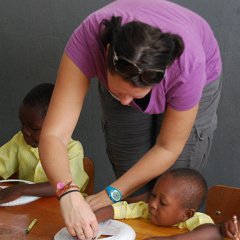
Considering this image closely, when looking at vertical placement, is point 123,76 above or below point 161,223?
above

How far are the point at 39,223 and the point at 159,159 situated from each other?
1.44 ft

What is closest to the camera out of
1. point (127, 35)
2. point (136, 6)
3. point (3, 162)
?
point (127, 35)

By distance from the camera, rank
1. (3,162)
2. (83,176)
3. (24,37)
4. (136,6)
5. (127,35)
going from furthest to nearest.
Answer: (24,37)
(3,162)
(83,176)
(136,6)
(127,35)

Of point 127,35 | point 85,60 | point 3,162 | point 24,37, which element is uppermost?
point 127,35

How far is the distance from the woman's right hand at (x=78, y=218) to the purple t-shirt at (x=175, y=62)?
405mm

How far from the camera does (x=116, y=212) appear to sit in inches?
62.6

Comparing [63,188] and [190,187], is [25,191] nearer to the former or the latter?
[63,188]

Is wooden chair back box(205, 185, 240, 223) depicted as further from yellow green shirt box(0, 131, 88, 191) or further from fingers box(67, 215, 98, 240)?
fingers box(67, 215, 98, 240)

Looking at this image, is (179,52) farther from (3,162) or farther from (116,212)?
(3,162)

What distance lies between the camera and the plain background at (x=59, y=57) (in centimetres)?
255

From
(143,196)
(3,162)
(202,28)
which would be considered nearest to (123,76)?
(202,28)

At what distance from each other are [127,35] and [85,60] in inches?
10.4

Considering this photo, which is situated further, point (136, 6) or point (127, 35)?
point (136, 6)

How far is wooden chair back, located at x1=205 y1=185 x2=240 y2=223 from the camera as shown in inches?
71.5
